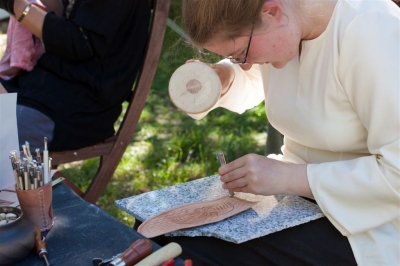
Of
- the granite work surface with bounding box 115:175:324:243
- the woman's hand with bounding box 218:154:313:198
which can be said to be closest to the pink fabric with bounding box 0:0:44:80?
the granite work surface with bounding box 115:175:324:243

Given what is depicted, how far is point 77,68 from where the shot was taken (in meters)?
2.58

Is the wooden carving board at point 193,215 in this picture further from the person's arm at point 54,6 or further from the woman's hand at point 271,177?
the person's arm at point 54,6

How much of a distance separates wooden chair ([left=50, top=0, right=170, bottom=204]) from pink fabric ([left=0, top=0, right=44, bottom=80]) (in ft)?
1.33

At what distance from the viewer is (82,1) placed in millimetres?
2537

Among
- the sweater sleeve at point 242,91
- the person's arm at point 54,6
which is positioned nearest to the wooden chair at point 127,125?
the person's arm at point 54,6

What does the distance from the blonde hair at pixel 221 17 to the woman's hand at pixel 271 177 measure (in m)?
0.34

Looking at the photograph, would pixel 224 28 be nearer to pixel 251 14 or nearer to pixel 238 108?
pixel 251 14

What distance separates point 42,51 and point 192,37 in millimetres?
1258

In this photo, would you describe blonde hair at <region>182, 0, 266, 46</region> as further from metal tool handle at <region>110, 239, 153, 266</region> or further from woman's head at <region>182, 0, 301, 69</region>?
metal tool handle at <region>110, 239, 153, 266</region>

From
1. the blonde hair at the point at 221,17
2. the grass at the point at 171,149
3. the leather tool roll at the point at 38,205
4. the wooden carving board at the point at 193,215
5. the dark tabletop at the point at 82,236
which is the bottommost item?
the grass at the point at 171,149

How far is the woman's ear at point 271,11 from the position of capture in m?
1.52

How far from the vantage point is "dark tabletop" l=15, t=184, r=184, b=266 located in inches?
51.4

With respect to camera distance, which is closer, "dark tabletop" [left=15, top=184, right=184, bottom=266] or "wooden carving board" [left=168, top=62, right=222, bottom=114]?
"dark tabletop" [left=15, top=184, right=184, bottom=266]

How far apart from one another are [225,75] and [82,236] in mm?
825
